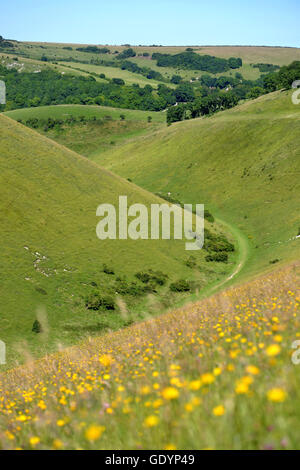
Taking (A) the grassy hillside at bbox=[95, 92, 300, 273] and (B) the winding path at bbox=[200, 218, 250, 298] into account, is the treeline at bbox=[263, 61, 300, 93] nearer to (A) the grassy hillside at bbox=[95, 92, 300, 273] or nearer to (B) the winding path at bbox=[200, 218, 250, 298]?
(A) the grassy hillside at bbox=[95, 92, 300, 273]

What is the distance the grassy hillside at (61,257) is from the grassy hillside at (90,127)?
10591 cm

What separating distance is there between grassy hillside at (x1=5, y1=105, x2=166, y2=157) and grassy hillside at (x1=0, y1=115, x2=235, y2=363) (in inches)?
4170

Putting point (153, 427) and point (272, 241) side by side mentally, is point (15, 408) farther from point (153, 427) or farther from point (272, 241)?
point (272, 241)

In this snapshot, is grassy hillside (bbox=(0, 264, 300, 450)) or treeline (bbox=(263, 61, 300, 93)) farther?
treeline (bbox=(263, 61, 300, 93))

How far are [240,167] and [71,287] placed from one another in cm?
6884

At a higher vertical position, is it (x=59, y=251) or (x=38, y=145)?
(x=38, y=145)

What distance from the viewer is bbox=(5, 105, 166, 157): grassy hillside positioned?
17300cm

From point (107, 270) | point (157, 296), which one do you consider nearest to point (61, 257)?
point (107, 270)

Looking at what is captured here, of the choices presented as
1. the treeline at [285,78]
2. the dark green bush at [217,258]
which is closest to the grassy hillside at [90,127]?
the treeline at [285,78]

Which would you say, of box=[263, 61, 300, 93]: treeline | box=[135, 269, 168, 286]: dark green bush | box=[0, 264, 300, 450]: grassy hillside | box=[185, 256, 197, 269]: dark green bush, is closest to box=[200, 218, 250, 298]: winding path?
box=[185, 256, 197, 269]: dark green bush

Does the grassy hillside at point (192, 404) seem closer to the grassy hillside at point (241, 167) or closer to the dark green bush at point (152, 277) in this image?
the dark green bush at point (152, 277)

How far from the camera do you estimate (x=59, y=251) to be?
146 feet
